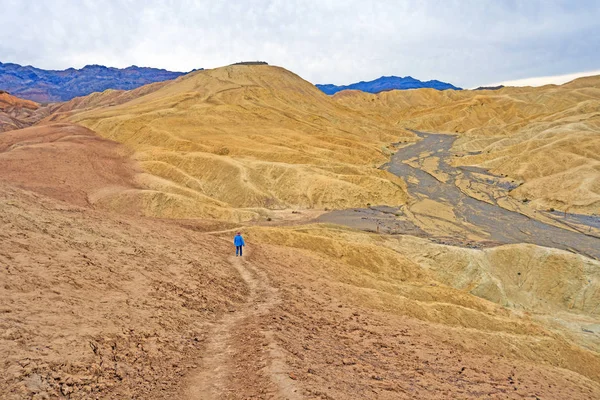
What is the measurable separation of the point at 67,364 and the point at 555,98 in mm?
156415

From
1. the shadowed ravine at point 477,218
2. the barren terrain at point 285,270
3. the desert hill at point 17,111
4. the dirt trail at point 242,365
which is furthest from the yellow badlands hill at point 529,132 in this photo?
the desert hill at point 17,111

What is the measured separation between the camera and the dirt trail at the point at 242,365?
6.88 m

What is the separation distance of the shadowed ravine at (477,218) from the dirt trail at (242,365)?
27.5 meters

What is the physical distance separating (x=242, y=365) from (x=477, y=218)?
3882cm

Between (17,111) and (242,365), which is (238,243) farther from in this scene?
(17,111)

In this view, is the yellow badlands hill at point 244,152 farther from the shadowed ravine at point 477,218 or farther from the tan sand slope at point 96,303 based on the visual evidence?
the tan sand slope at point 96,303

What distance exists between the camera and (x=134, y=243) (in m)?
14.3

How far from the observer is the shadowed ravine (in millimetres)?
34875

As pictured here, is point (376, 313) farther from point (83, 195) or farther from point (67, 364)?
point (83, 195)

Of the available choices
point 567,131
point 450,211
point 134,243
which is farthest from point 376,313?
point 567,131

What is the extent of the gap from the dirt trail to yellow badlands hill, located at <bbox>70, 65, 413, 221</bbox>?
24.8 metres

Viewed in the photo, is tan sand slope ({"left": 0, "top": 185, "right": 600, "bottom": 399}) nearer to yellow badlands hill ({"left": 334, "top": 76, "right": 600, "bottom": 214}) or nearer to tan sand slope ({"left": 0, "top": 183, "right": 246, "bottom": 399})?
tan sand slope ({"left": 0, "top": 183, "right": 246, "bottom": 399})

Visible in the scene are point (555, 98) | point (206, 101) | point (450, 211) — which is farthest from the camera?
point (555, 98)

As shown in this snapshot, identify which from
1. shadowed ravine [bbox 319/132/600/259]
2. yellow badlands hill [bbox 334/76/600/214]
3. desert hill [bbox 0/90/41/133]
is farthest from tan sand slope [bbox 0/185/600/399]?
desert hill [bbox 0/90/41/133]
